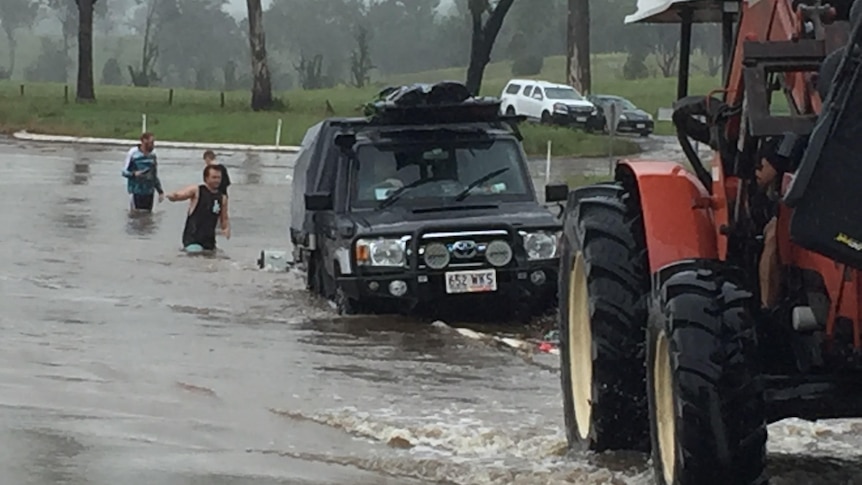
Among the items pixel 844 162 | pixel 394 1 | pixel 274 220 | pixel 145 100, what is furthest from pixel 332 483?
pixel 394 1

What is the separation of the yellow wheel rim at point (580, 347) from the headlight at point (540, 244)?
604 centimetres

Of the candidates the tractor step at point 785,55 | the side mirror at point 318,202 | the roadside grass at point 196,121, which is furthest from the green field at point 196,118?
the tractor step at point 785,55

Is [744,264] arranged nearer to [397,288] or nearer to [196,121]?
[397,288]

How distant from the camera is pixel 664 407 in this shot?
701 cm

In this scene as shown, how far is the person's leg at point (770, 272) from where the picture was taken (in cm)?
667

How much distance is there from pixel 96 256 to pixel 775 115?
16205mm

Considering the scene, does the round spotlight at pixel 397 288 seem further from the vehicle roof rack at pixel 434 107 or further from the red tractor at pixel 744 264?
the red tractor at pixel 744 264

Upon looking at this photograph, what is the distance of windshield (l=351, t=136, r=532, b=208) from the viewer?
1576cm

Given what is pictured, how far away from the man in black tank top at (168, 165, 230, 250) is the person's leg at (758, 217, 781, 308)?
1542cm

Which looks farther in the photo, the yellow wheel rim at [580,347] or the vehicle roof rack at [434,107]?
the vehicle roof rack at [434,107]

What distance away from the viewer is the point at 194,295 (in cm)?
1770

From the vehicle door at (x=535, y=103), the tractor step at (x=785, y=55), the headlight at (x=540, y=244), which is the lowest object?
the vehicle door at (x=535, y=103)

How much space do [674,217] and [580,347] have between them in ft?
4.92

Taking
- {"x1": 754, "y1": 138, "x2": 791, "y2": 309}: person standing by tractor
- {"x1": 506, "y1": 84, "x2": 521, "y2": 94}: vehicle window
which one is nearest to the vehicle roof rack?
{"x1": 754, "y1": 138, "x2": 791, "y2": 309}: person standing by tractor
